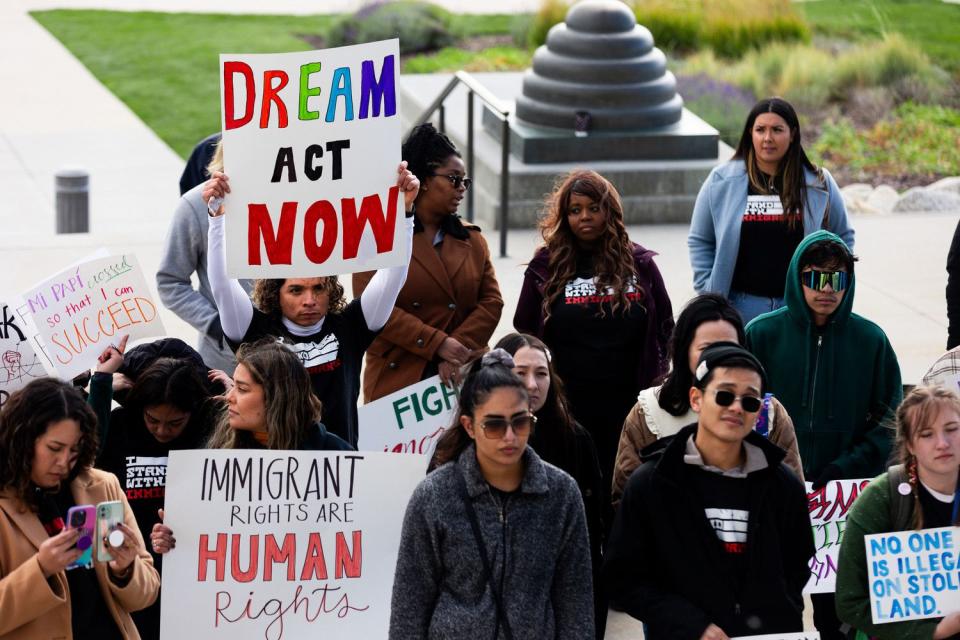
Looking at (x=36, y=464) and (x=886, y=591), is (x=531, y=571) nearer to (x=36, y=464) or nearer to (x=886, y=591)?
(x=886, y=591)

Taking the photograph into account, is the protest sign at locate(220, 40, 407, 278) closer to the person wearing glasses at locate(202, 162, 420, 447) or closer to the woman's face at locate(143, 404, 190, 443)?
the person wearing glasses at locate(202, 162, 420, 447)

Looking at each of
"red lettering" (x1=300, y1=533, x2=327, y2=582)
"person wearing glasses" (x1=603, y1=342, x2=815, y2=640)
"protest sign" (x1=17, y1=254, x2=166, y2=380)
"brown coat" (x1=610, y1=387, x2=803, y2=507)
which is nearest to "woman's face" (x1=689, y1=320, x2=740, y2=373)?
"brown coat" (x1=610, y1=387, x2=803, y2=507)

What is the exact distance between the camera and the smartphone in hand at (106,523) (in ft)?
14.9

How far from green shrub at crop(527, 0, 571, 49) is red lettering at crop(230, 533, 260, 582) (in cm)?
1462

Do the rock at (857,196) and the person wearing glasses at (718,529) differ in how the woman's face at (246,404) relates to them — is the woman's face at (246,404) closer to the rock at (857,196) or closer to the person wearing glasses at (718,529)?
the person wearing glasses at (718,529)

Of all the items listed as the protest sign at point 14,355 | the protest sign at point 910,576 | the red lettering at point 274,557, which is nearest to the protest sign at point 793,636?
the protest sign at point 910,576

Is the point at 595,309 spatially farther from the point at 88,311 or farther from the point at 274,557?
the point at 88,311

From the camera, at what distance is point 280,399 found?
206 inches

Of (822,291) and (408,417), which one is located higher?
(822,291)

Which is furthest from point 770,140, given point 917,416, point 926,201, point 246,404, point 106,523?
point 926,201

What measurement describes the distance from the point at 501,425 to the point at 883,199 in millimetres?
10372

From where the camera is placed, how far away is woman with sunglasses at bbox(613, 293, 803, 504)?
533cm

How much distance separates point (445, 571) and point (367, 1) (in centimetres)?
1868

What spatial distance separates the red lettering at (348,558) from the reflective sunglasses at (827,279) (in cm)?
201
